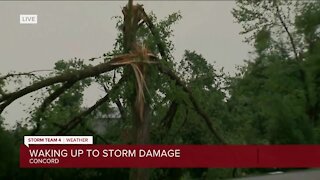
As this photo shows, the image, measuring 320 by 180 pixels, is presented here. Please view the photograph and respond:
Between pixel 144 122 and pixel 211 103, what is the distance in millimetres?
2791

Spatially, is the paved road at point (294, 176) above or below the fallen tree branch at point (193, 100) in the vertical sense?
below

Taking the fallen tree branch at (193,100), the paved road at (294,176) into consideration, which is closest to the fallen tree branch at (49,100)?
the fallen tree branch at (193,100)

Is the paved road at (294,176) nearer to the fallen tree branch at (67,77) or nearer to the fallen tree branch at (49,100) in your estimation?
the fallen tree branch at (67,77)

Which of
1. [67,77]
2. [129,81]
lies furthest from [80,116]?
[129,81]

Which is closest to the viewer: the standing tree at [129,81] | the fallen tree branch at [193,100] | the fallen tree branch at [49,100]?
the standing tree at [129,81]

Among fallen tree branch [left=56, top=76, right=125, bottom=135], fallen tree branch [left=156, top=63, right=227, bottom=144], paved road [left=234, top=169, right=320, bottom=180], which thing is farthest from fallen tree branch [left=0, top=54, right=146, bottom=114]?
paved road [left=234, top=169, right=320, bottom=180]

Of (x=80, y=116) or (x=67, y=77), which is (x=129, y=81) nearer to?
(x=67, y=77)

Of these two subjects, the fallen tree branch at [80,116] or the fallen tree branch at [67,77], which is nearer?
the fallen tree branch at [67,77]

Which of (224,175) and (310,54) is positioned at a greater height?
(310,54)

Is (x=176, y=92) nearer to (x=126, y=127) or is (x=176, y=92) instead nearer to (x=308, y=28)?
(x=126, y=127)

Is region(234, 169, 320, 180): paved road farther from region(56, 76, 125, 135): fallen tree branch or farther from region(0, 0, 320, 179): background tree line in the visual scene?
region(56, 76, 125, 135): fallen tree branch

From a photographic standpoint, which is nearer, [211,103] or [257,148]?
[257,148]

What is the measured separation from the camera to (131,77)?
898cm

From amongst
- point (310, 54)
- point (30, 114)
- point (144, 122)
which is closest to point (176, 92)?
point (144, 122)
